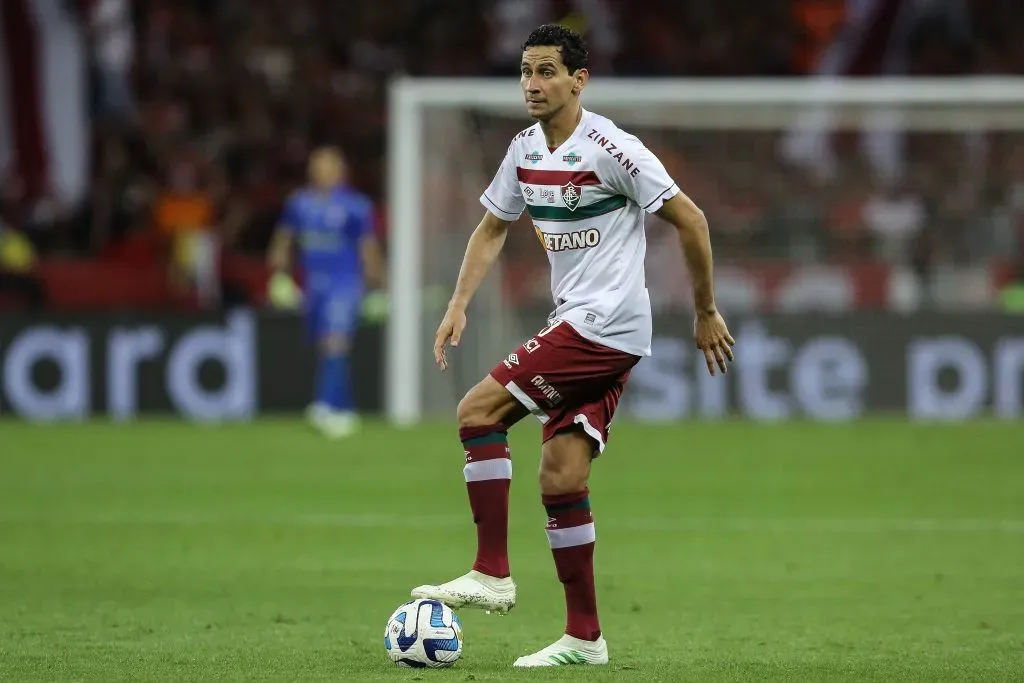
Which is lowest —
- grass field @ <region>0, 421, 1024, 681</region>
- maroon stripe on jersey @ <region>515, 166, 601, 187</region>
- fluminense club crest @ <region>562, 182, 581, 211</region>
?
grass field @ <region>0, 421, 1024, 681</region>

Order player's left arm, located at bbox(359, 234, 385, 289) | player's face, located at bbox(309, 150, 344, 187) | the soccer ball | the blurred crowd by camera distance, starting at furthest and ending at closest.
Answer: the blurred crowd, player's left arm, located at bbox(359, 234, 385, 289), player's face, located at bbox(309, 150, 344, 187), the soccer ball

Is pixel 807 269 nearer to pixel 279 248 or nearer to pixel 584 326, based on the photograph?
pixel 279 248

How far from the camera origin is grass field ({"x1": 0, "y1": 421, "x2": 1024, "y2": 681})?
5754mm

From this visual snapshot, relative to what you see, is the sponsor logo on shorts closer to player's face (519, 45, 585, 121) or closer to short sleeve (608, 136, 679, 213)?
short sleeve (608, 136, 679, 213)

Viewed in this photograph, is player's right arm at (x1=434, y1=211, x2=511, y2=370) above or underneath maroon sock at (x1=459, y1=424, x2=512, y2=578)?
above

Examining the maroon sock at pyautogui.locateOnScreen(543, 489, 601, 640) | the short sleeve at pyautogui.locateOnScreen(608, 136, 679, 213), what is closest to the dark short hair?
the short sleeve at pyautogui.locateOnScreen(608, 136, 679, 213)

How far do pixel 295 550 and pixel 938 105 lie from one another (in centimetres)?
942

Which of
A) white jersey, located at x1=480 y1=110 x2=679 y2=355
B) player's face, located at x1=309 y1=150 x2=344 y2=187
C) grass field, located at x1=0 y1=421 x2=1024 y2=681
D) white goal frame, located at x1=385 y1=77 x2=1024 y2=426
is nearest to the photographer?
white jersey, located at x1=480 y1=110 x2=679 y2=355

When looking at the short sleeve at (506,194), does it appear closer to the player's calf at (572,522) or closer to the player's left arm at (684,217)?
the player's left arm at (684,217)

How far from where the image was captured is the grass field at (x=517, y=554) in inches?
227

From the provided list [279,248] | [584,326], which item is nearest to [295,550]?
[584,326]

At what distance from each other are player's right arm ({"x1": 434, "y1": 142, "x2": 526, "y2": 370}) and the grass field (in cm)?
107

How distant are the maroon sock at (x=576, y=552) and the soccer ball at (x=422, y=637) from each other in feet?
1.28

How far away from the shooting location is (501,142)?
15.3 m
